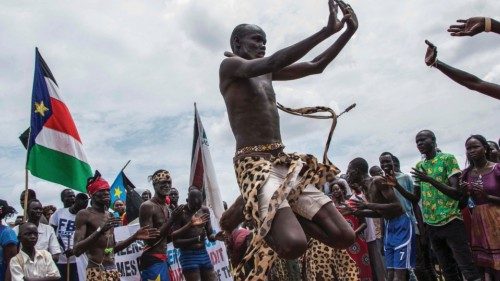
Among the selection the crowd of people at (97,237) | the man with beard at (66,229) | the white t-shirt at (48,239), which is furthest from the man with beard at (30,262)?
the man with beard at (66,229)

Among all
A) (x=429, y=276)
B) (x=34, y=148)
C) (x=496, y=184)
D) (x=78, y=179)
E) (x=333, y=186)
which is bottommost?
(x=429, y=276)

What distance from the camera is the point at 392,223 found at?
7.36 m

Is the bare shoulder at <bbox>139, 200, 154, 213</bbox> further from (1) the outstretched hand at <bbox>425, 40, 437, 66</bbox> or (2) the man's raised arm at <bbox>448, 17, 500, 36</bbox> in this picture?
(2) the man's raised arm at <bbox>448, 17, 500, 36</bbox>

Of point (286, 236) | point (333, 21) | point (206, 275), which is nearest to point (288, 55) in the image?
point (333, 21)

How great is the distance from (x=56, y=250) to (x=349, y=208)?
414cm

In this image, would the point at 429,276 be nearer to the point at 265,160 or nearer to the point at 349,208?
the point at 349,208

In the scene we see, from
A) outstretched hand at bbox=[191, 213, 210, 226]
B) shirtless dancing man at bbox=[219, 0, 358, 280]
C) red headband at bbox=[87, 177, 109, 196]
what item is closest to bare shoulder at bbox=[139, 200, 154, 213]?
outstretched hand at bbox=[191, 213, 210, 226]

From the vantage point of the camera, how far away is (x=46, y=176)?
872 cm

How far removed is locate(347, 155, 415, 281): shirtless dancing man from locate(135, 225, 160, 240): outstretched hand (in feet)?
8.69

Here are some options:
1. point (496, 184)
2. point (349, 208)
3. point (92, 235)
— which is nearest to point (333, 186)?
point (349, 208)

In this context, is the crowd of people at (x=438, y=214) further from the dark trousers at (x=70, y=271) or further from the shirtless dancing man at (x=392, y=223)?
the dark trousers at (x=70, y=271)

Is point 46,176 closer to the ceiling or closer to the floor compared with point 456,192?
closer to the ceiling

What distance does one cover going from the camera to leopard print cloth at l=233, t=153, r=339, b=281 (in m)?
4.18

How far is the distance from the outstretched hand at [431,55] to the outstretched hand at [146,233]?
447cm
